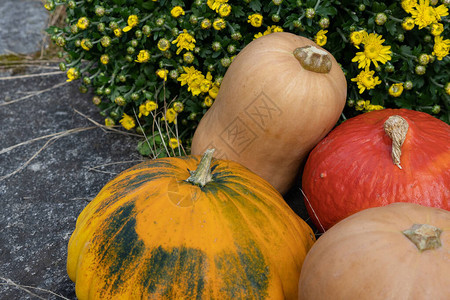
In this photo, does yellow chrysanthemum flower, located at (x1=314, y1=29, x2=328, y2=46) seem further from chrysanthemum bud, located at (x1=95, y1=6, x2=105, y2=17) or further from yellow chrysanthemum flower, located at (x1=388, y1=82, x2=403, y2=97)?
chrysanthemum bud, located at (x1=95, y1=6, x2=105, y2=17)

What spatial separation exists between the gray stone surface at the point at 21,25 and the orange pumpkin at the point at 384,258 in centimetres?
306

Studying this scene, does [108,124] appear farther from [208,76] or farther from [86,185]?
[208,76]

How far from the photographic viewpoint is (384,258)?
1354 millimetres

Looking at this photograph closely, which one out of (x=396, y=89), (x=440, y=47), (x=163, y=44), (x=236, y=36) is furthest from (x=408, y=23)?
(x=163, y=44)

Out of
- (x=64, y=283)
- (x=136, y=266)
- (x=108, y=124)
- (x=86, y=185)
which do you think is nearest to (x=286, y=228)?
(x=136, y=266)

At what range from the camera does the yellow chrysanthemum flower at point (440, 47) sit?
2271 mm

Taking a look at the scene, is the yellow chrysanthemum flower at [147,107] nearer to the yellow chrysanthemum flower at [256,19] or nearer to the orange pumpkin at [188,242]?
the yellow chrysanthemum flower at [256,19]

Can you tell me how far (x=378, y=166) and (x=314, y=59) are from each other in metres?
0.52

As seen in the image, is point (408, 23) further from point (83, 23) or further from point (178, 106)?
point (83, 23)

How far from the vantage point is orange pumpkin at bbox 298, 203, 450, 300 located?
51.2 inches

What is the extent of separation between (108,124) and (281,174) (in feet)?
3.61

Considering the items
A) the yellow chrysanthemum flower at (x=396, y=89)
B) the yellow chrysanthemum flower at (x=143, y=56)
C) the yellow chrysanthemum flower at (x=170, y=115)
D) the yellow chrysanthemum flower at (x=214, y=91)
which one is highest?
the yellow chrysanthemum flower at (x=143, y=56)

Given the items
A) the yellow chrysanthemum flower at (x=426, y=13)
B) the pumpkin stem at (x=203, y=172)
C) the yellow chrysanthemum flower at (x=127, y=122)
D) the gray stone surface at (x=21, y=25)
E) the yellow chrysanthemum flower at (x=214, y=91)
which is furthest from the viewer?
the gray stone surface at (x=21, y=25)

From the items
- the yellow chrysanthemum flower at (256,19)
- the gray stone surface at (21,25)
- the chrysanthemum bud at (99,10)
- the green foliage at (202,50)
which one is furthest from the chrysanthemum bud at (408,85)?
the gray stone surface at (21,25)
